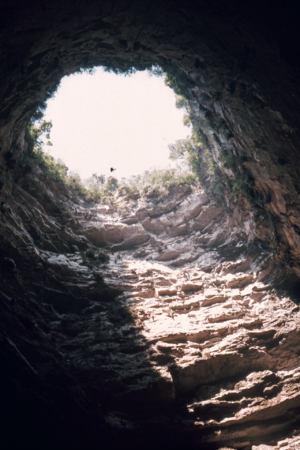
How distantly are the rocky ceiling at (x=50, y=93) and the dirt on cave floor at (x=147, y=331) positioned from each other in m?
0.07

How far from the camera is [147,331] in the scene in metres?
9.88

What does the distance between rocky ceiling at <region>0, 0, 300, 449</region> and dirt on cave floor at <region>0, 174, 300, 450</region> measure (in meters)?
0.07

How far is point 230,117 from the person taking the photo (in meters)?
11.0

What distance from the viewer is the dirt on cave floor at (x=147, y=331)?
23.2 ft

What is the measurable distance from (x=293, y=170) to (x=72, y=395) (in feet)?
35.1

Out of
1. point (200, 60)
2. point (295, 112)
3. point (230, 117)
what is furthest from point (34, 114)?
point (295, 112)

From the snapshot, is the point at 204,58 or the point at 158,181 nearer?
the point at 204,58

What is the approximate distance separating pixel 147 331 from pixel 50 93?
40.4 feet

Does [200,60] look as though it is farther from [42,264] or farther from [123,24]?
[42,264]

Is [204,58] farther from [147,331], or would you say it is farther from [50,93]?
[147,331]

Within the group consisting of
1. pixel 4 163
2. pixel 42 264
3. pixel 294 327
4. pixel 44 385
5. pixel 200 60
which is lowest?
pixel 294 327

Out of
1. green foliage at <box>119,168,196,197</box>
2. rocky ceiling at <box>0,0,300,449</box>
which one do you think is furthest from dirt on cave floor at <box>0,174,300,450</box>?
green foliage at <box>119,168,196,197</box>

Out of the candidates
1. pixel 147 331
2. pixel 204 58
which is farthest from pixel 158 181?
pixel 147 331

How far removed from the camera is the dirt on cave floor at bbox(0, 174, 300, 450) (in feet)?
23.2
